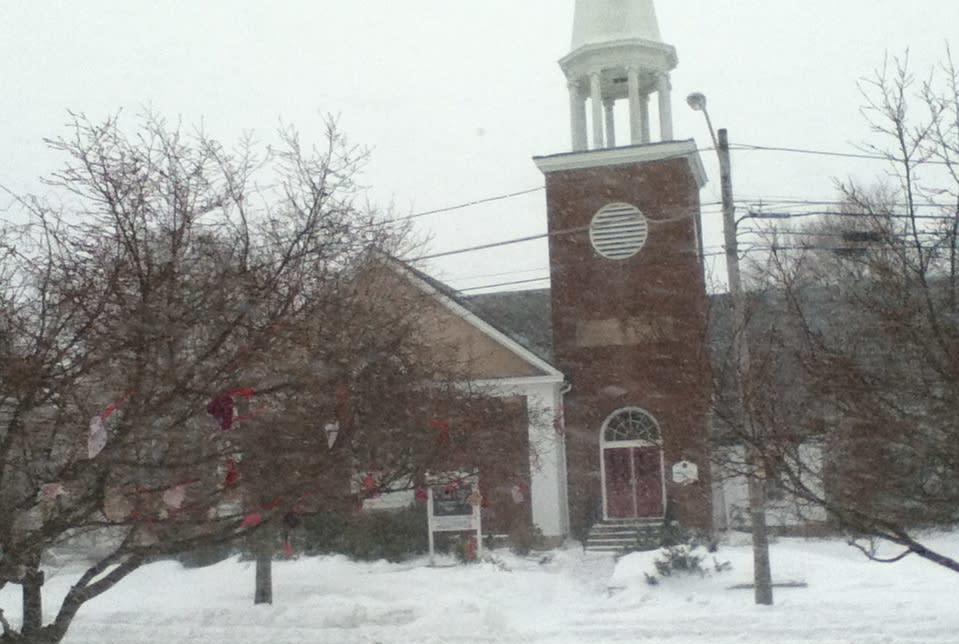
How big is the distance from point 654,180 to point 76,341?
71.3ft

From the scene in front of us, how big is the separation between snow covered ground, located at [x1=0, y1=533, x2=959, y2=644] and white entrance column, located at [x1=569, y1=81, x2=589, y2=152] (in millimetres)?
10231

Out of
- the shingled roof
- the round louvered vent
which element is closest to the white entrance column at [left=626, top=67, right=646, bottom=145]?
the round louvered vent

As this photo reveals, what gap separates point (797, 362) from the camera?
8672 mm

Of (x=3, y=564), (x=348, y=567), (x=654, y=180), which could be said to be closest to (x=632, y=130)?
(x=654, y=180)

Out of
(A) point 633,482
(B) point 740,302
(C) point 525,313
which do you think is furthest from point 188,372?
(C) point 525,313

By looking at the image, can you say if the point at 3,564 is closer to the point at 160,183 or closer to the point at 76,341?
the point at 76,341

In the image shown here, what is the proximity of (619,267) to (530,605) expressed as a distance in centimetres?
1130

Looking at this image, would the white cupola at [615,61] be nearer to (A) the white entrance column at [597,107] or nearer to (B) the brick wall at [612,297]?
(A) the white entrance column at [597,107]

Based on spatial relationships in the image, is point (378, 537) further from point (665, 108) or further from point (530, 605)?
point (665, 108)

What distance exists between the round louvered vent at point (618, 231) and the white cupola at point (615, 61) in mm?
1586

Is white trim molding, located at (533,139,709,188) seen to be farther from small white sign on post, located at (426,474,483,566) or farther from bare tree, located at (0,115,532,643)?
bare tree, located at (0,115,532,643)

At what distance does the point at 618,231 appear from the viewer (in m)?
28.2

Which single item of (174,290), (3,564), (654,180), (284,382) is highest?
(654,180)

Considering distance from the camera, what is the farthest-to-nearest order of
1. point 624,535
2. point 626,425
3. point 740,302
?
point 626,425 → point 624,535 → point 740,302
